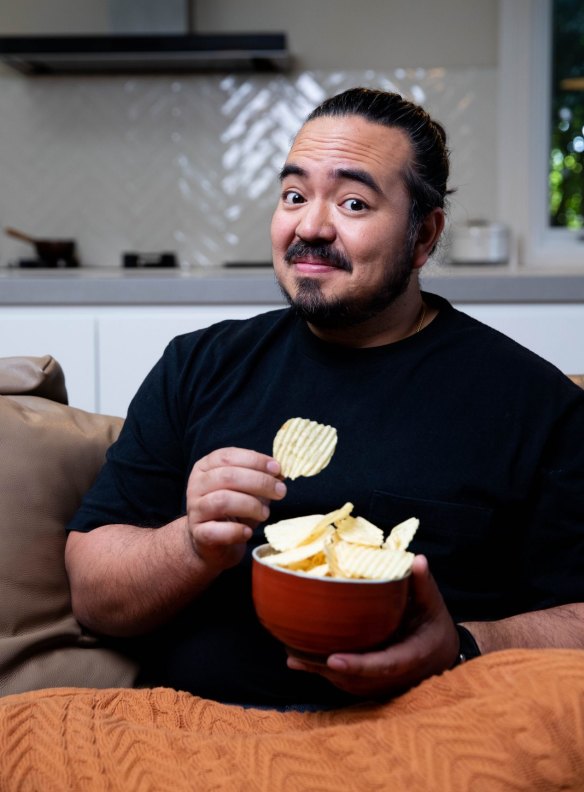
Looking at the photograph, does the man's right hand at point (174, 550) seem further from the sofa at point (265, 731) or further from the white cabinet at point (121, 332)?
the white cabinet at point (121, 332)

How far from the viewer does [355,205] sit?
4.57ft

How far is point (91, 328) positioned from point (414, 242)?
124 centimetres

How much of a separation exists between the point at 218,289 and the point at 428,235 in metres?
1.06

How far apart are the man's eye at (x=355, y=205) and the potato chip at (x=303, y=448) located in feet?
1.46

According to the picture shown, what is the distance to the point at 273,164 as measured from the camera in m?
3.44

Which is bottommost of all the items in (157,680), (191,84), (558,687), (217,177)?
(157,680)

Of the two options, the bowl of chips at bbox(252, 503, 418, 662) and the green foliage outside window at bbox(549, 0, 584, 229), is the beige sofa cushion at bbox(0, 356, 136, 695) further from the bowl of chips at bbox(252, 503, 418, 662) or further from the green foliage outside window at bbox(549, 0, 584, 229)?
the green foliage outside window at bbox(549, 0, 584, 229)

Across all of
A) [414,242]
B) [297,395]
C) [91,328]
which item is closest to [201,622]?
[297,395]

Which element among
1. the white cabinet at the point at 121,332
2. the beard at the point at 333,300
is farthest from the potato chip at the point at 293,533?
the white cabinet at the point at 121,332

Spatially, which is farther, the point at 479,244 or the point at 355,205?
the point at 479,244

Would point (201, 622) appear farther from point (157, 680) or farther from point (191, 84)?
point (191, 84)

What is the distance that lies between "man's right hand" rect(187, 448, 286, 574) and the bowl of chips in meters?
0.06

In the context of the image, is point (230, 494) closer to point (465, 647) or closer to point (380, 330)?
point (465, 647)

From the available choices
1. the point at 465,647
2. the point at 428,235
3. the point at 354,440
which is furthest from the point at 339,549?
the point at 428,235
